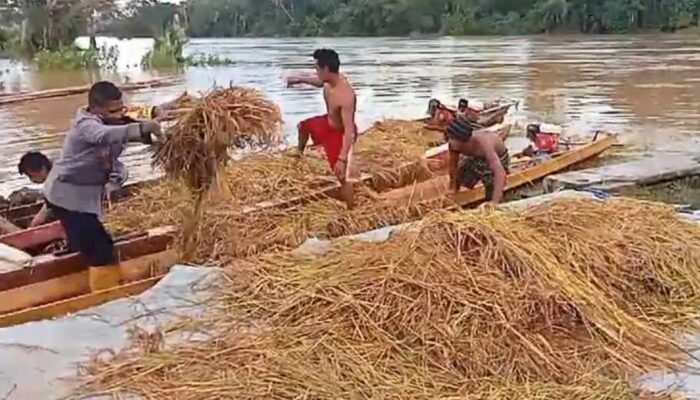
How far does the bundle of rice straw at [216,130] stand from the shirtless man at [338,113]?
1.38 m

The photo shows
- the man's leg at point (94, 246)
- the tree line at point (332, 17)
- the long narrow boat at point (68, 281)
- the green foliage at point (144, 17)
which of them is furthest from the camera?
the green foliage at point (144, 17)

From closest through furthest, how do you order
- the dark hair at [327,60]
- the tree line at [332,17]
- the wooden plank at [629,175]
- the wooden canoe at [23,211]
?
the wooden canoe at [23,211], the dark hair at [327,60], the wooden plank at [629,175], the tree line at [332,17]

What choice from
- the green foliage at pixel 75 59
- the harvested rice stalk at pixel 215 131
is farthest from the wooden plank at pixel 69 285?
the green foliage at pixel 75 59

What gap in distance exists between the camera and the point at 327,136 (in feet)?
21.8

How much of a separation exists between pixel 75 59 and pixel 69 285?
27.3 m

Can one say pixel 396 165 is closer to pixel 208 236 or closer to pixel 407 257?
pixel 208 236

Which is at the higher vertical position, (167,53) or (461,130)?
(167,53)

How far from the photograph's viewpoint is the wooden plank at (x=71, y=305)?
14.9 ft

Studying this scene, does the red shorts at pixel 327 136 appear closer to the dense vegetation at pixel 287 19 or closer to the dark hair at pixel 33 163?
the dark hair at pixel 33 163

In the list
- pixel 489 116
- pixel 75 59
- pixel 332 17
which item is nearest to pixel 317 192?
pixel 489 116

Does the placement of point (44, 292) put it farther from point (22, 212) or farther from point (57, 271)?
point (22, 212)

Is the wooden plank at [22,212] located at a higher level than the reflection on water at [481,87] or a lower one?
higher

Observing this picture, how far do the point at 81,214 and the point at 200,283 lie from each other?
1.16m

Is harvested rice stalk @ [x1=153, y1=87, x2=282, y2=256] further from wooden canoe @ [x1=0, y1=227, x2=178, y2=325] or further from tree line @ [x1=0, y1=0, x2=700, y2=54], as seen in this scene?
tree line @ [x1=0, y1=0, x2=700, y2=54]
